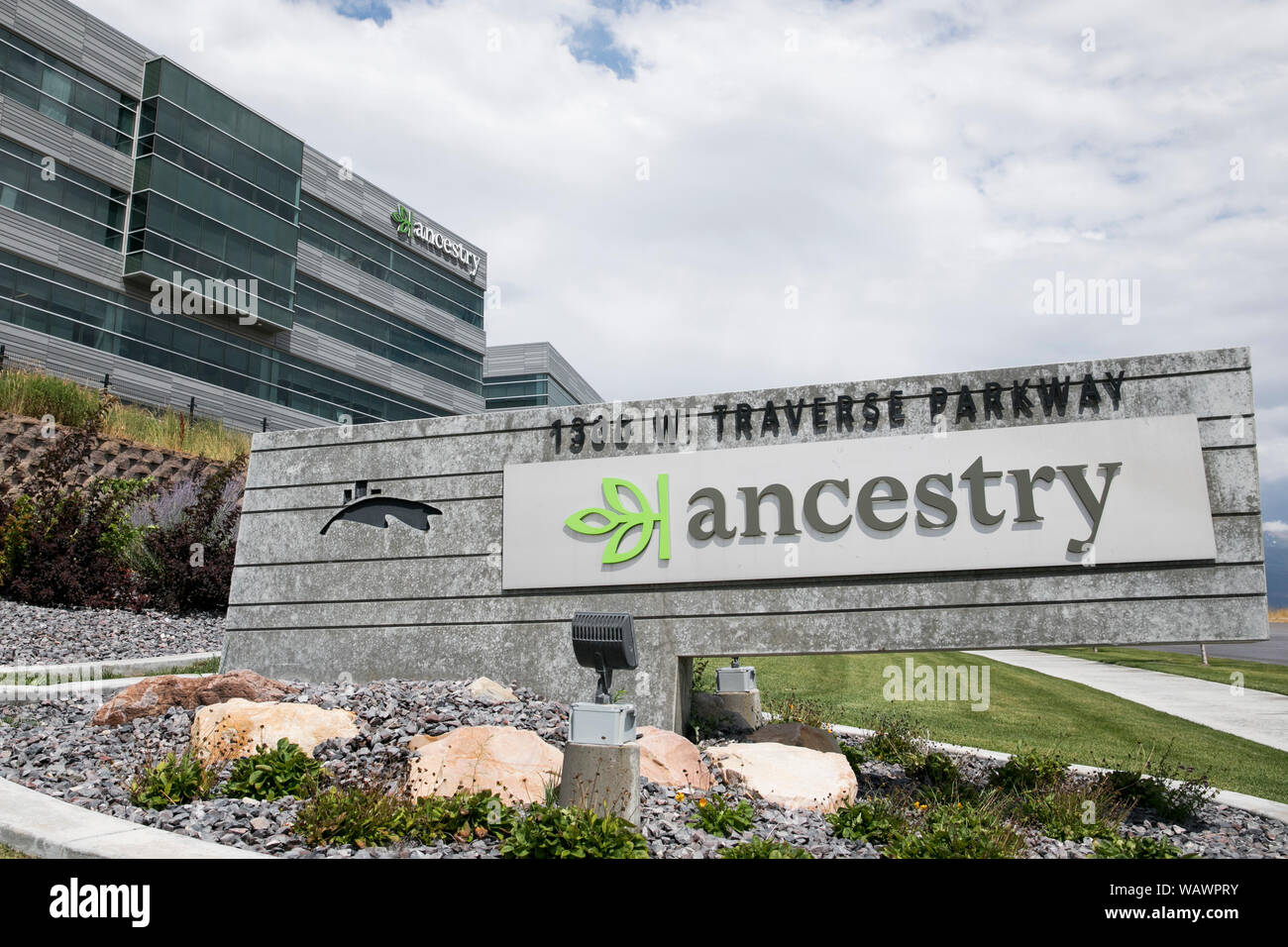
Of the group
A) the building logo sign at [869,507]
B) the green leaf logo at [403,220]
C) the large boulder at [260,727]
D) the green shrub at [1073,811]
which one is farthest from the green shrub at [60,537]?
the green leaf logo at [403,220]

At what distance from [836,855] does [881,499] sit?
3875 mm

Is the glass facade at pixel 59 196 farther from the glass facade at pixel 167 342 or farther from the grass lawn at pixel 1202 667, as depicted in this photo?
the grass lawn at pixel 1202 667

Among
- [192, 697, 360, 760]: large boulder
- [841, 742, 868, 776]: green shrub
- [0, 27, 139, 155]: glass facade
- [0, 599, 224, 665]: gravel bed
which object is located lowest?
[841, 742, 868, 776]: green shrub

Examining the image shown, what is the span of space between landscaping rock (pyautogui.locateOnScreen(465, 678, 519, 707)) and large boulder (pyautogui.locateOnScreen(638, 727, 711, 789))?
1.75 meters

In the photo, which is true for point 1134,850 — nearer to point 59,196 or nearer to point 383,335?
point 59,196

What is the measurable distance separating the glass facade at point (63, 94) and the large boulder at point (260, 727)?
2771 centimetres

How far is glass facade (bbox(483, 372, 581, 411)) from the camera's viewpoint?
5559cm

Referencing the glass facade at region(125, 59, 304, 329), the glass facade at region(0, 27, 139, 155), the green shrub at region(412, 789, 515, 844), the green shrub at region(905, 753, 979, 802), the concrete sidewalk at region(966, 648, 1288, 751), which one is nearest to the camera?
the green shrub at region(412, 789, 515, 844)

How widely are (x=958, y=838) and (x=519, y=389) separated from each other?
5237 centimetres

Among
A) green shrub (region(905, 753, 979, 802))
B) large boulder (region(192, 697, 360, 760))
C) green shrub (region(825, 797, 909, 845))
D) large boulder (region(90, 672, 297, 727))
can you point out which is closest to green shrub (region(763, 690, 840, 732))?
green shrub (region(905, 753, 979, 802))

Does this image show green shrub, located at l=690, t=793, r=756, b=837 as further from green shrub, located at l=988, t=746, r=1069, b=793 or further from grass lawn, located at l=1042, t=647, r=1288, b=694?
grass lawn, located at l=1042, t=647, r=1288, b=694

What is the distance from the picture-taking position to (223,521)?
16031 mm
